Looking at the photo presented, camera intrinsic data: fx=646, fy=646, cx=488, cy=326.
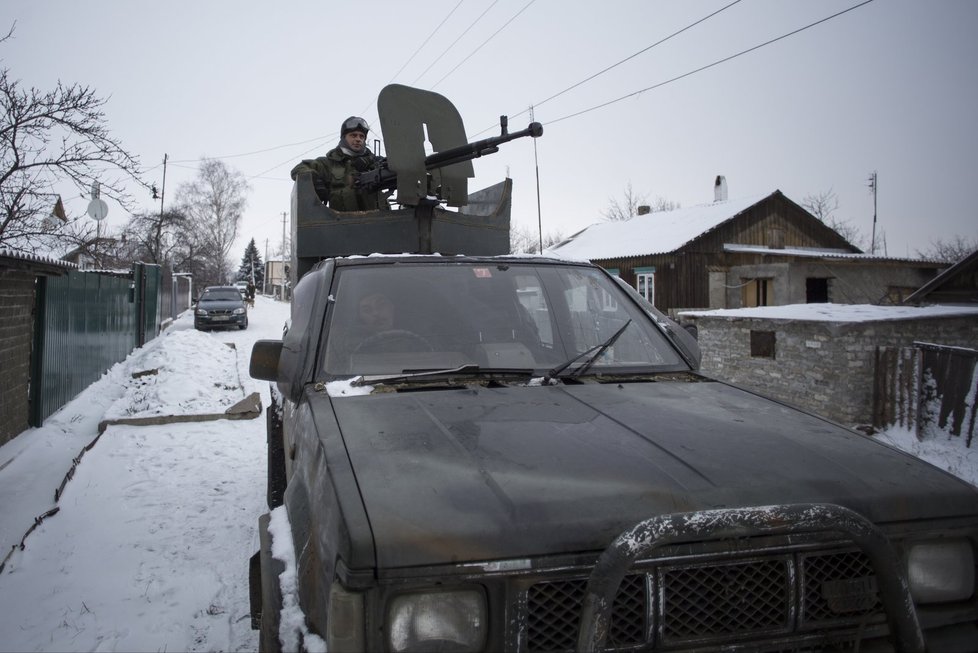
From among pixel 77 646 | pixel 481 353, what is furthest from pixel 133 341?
pixel 481 353

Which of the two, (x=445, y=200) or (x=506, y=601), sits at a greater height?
(x=445, y=200)

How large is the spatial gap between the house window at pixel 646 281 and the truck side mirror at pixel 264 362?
89.0 ft

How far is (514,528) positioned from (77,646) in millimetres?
2699

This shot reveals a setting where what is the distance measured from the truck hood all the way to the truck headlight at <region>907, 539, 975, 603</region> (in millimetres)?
107

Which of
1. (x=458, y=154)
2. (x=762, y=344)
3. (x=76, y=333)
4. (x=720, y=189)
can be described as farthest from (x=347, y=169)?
(x=720, y=189)

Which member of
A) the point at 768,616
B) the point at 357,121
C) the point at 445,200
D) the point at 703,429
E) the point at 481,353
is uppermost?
the point at 357,121

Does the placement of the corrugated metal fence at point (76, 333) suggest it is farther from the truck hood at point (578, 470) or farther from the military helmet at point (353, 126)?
the truck hood at point (578, 470)

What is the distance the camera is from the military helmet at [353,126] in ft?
19.8

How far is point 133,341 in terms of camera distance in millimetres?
15469

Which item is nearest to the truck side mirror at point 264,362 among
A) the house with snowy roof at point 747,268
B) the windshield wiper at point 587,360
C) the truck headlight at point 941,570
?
the windshield wiper at point 587,360

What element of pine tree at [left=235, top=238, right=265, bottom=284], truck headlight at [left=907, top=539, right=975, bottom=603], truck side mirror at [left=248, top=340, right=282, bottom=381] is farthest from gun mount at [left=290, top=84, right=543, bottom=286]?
pine tree at [left=235, top=238, right=265, bottom=284]

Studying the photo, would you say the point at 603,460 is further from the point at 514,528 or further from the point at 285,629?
the point at 285,629

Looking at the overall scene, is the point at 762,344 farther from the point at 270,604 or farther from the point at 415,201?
the point at 270,604

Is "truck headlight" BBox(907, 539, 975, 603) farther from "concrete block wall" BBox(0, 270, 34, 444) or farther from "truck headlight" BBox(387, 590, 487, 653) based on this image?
"concrete block wall" BBox(0, 270, 34, 444)
